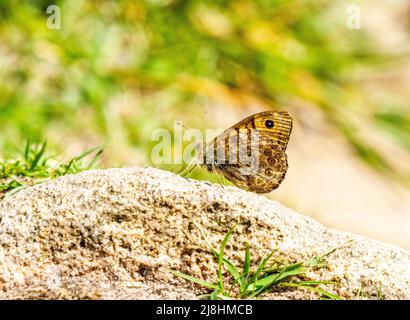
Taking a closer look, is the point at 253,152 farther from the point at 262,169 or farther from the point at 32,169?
the point at 32,169

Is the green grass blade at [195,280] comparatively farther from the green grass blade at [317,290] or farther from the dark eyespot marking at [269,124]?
the dark eyespot marking at [269,124]

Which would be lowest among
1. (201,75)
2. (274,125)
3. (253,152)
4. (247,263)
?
(247,263)

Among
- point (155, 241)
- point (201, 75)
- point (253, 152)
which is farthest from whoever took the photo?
point (201, 75)

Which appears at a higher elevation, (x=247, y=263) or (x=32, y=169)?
(x=32, y=169)

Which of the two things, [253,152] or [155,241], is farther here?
[253,152]

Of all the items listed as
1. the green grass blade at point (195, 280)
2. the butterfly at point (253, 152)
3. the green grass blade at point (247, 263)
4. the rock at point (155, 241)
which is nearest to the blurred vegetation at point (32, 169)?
the rock at point (155, 241)

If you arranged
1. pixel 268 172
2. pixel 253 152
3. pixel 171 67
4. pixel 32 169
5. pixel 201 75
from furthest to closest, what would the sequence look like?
1. pixel 201 75
2. pixel 171 67
3. pixel 32 169
4. pixel 253 152
5. pixel 268 172

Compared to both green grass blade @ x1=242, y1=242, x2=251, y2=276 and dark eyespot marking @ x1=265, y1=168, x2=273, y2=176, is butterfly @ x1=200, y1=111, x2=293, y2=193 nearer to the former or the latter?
dark eyespot marking @ x1=265, y1=168, x2=273, y2=176

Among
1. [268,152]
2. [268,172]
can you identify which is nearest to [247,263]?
[268,172]
